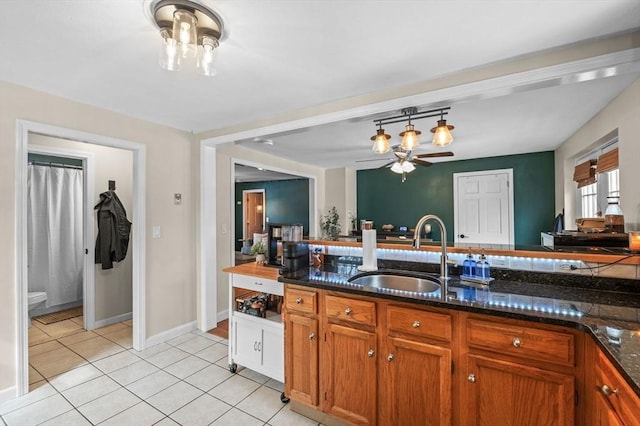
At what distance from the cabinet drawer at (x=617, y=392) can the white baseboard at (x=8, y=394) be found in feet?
11.4

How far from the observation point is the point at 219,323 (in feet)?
11.7

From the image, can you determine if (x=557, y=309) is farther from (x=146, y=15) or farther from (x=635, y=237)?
(x=146, y=15)

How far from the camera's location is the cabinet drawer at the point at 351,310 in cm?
163

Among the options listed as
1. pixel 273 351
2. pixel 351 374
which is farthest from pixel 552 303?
pixel 273 351

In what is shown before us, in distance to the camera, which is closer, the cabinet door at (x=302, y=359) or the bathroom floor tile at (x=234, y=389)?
the cabinet door at (x=302, y=359)

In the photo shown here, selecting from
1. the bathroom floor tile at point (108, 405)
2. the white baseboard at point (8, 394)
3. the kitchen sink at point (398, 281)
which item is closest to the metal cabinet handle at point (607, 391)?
the kitchen sink at point (398, 281)

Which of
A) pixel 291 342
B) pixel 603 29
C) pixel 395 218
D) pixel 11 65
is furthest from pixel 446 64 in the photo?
pixel 395 218

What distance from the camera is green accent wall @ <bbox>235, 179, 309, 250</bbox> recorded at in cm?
725

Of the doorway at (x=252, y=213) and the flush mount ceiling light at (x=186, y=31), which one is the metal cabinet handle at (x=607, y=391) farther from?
the doorway at (x=252, y=213)

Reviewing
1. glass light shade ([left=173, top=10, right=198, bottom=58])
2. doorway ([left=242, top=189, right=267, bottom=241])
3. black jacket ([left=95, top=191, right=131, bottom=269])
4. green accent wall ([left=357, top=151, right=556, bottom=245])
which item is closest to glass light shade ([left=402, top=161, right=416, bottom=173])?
green accent wall ([left=357, top=151, right=556, bottom=245])

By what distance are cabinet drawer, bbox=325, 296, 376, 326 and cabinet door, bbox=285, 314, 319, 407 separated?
0.16 meters

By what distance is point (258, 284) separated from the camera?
2230 millimetres

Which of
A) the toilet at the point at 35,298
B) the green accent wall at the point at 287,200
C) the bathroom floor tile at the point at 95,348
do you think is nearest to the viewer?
the bathroom floor tile at the point at 95,348

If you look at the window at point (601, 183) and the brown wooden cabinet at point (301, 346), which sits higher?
the window at point (601, 183)
